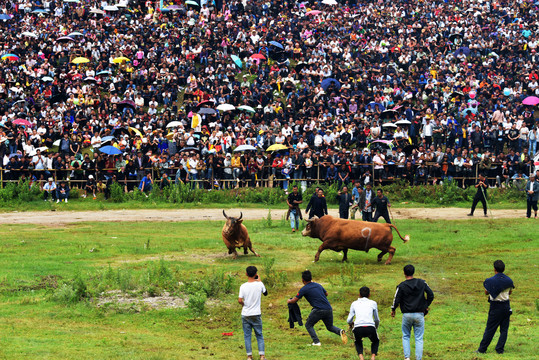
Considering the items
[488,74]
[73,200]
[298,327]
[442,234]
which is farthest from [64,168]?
[488,74]

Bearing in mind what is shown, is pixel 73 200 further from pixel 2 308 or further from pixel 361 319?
pixel 361 319

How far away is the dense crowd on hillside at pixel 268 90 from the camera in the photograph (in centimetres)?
3691

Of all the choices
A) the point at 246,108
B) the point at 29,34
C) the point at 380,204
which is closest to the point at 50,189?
the point at 246,108

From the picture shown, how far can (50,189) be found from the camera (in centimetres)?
3528

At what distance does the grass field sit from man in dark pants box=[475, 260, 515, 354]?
11.5 inches

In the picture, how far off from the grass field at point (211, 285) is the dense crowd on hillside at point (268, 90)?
7.24 m

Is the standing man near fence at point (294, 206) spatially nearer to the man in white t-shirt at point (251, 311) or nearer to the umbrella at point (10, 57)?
the man in white t-shirt at point (251, 311)

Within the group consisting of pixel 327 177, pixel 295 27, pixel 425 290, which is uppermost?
pixel 295 27

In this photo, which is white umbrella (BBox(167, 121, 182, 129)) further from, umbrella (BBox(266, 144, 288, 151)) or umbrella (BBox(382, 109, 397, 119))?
umbrella (BBox(382, 109, 397, 119))

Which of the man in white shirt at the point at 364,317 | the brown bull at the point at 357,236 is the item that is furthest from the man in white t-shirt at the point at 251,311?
the brown bull at the point at 357,236

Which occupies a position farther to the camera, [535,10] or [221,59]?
[535,10]

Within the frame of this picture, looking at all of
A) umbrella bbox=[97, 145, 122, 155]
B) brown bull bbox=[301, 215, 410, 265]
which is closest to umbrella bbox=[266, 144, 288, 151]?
umbrella bbox=[97, 145, 122, 155]

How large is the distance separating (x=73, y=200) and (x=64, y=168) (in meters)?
1.63

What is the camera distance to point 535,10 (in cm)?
5166
